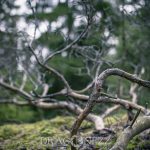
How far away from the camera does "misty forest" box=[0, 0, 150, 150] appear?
13.5ft

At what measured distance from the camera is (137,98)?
8.45 metres

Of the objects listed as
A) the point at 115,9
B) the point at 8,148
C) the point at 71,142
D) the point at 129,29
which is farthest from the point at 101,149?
the point at 129,29

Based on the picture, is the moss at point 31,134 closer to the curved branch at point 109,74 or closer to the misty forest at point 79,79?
the misty forest at point 79,79

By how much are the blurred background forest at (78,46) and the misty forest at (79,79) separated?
2 cm

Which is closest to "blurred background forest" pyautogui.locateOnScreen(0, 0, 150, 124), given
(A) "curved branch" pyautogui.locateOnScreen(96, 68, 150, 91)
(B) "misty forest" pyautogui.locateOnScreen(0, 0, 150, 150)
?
(B) "misty forest" pyautogui.locateOnScreen(0, 0, 150, 150)

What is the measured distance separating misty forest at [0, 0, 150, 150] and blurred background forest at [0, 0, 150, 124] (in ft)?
0.07

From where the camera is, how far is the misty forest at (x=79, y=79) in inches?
161

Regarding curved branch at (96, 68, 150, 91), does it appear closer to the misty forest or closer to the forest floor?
the misty forest

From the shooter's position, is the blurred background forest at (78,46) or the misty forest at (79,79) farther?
the blurred background forest at (78,46)

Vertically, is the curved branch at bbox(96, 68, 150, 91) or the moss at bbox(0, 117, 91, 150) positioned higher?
the curved branch at bbox(96, 68, 150, 91)

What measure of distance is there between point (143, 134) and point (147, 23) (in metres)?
3.59

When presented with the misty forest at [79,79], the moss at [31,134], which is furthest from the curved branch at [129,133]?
the moss at [31,134]

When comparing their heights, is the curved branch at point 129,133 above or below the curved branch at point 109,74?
below

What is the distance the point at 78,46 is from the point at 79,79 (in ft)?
18.0
